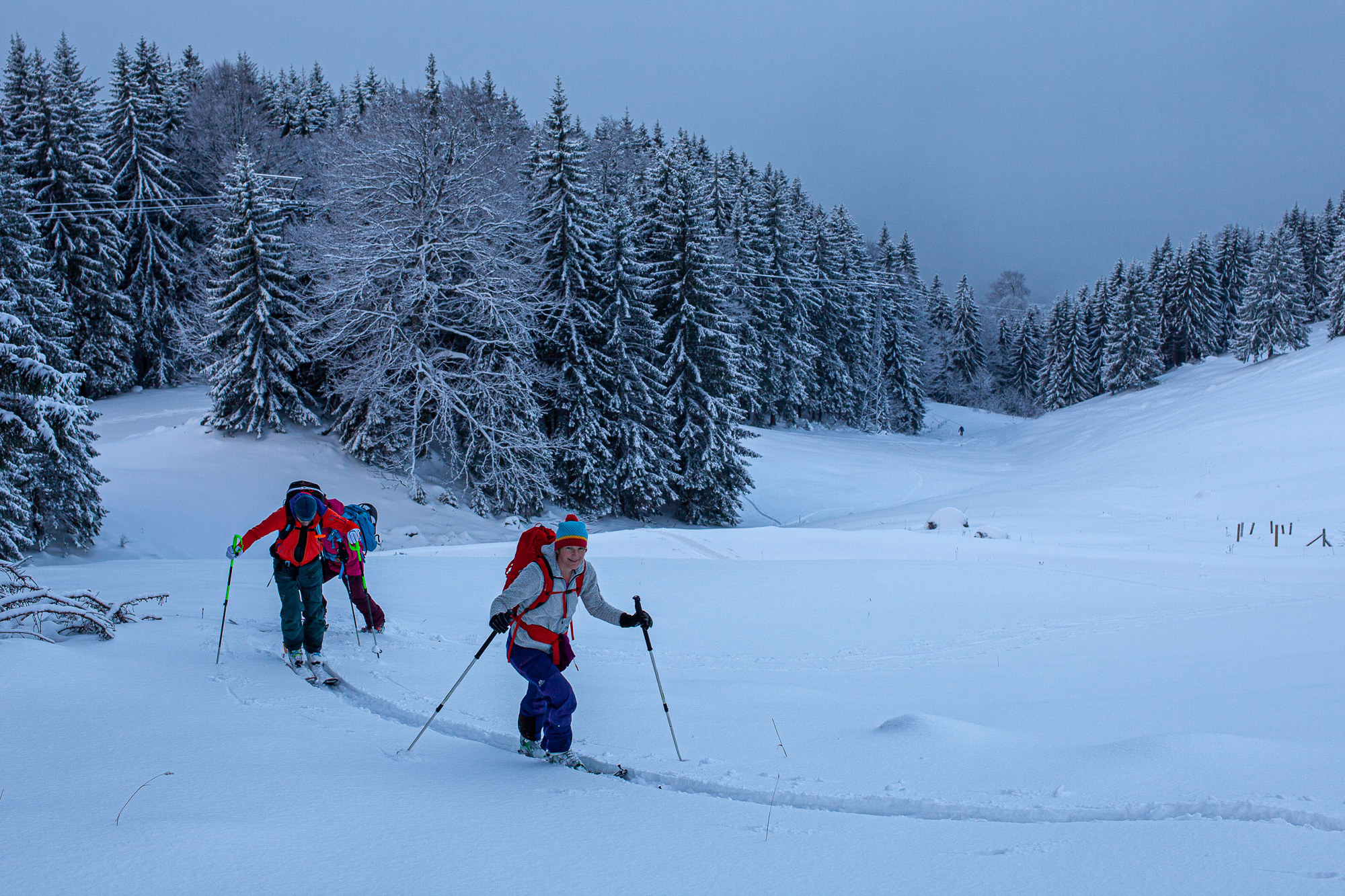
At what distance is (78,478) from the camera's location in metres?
14.1

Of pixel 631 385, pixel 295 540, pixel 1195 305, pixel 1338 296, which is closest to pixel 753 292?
pixel 631 385

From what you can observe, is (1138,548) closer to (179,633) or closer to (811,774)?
(811,774)

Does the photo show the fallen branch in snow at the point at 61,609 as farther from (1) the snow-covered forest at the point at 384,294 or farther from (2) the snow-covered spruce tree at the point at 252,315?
(2) the snow-covered spruce tree at the point at 252,315

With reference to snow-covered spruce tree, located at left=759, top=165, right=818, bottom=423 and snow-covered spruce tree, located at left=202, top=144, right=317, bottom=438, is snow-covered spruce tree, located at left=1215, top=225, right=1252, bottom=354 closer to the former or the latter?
snow-covered spruce tree, located at left=759, top=165, right=818, bottom=423

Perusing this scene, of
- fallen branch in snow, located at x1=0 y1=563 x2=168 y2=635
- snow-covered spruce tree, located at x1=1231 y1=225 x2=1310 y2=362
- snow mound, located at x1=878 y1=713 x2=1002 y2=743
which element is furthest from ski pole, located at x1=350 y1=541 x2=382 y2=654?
snow-covered spruce tree, located at x1=1231 y1=225 x2=1310 y2=362

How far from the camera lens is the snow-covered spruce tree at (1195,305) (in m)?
66.1

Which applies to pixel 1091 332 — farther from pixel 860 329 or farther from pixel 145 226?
pixel 145 226

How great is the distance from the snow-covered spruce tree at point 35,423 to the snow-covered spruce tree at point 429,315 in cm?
699

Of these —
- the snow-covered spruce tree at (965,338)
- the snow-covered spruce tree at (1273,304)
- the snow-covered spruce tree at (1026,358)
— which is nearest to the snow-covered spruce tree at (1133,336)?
the snow-covered spruce tree at (1273,304)

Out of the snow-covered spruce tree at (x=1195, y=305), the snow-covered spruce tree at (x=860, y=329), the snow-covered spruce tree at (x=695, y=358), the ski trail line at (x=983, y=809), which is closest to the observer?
the ski trail line at (x=983, y=809)

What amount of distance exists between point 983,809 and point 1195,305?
79686mm

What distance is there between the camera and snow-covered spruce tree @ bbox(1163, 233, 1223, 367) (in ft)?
217

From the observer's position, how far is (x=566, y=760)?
4.62 meters

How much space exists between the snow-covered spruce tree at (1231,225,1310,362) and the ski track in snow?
6749cm
